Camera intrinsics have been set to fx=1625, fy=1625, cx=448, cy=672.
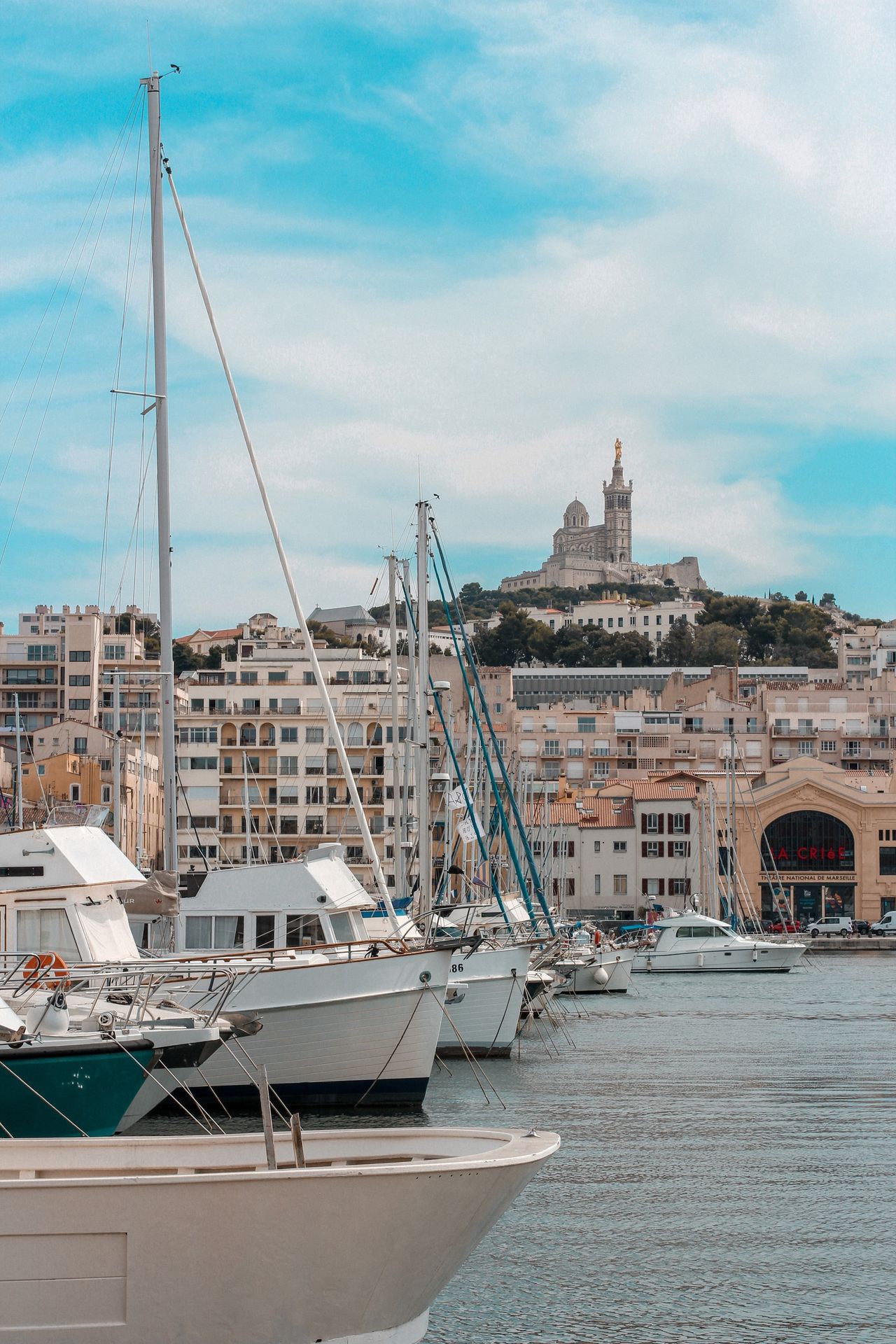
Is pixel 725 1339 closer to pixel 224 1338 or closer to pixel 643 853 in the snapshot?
pixel 224 1338

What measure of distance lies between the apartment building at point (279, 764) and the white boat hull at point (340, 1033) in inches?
2533

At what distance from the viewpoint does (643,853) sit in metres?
109

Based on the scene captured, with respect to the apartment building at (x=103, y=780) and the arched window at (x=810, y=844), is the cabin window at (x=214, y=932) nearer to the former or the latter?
the apartment building at (x=103, y=780)

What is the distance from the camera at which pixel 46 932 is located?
20766mm

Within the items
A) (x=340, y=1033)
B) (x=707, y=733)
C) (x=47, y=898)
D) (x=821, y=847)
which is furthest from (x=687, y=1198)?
(x=707, y=733)

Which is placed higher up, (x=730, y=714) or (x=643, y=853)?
(x=730, y=714)

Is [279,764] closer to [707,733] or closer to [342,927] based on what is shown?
[707,733]

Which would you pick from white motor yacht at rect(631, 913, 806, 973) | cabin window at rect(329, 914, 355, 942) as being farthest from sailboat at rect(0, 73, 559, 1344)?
white motor yacht at rect(631, 913, 806, 973)

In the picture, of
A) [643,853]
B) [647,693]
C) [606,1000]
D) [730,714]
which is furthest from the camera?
[647,693]

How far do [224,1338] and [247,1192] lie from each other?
3.22ft

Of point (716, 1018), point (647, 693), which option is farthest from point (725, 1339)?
point (647, 693)

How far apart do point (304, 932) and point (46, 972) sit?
7924 millimetres

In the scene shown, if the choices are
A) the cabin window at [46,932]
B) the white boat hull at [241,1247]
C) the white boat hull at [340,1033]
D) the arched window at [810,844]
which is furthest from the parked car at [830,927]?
the white boat hull at [241,1247]

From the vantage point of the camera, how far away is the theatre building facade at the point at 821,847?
107 metres
